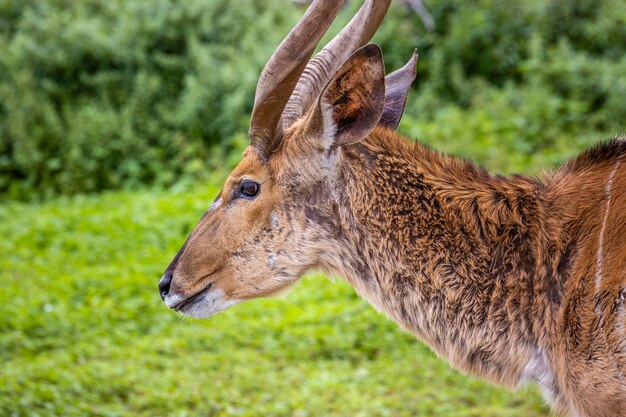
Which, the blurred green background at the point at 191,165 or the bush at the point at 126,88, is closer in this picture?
the blurred green background at the point at 191,165

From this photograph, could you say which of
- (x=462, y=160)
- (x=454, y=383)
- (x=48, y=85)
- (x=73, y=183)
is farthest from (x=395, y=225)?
(x=48, y=85)

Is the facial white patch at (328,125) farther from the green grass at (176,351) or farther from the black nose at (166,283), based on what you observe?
the green grass at (176,351)

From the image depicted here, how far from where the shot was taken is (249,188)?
3.81 m

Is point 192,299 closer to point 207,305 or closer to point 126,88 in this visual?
point 207,305

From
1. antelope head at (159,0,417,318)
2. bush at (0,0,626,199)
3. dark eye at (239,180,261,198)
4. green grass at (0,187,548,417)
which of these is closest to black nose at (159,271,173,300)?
antelope head at (159,0,417,318)

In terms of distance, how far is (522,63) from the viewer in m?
10.8

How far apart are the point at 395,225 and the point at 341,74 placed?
0.61m

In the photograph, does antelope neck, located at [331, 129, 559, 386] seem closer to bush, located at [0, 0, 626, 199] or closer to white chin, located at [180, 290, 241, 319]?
white chin, located at [180, 290, 241, 319]

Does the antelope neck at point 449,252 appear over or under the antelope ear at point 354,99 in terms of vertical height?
under

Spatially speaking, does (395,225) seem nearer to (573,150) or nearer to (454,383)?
(454,383)

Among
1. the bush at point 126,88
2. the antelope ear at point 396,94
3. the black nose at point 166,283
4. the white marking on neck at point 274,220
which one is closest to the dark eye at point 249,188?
the white marking on neck at point 274,220

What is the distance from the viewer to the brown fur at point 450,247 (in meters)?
3.23

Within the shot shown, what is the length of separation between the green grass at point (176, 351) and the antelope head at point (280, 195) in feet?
6.34

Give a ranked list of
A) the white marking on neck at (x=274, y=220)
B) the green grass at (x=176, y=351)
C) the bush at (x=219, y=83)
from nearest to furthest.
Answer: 1. the white marking on neck at (x=274, y=220)
2. the green grass at (x=176, y=351)
3. the bush at (x=219, y=83)
